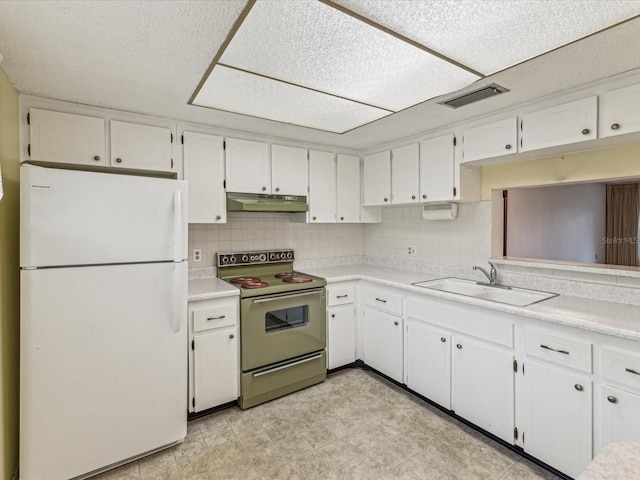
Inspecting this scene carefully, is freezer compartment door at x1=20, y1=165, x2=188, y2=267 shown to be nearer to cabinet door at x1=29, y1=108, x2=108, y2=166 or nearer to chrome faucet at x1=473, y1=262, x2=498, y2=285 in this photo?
cabinet door at x1=29, y1=108, x2=108, y2=166

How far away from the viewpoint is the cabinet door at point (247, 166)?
9.05ft

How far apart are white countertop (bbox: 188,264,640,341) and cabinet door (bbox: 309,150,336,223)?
0.61 m

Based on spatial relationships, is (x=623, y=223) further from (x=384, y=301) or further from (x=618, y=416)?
(x=384, y=301)

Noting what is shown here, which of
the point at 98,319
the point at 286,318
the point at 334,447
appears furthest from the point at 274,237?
the point at 334,447

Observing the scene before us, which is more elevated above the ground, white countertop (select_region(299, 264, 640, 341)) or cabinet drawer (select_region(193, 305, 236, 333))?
white countertop (select_region(299, 264, 640, 341))

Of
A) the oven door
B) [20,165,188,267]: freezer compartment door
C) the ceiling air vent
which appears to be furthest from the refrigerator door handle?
the ceiling air vent

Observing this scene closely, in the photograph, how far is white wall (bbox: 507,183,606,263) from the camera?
2343 millimetres

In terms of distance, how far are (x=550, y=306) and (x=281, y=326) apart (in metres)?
1.85

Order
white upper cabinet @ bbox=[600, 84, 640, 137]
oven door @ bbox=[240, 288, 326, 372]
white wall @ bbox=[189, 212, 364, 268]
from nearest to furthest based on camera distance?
white upper cabinet @ bbox=[600, 84, 640, 137] < oven door @ bbox=[240, 288, 326, 372] < white wall @ bbox=[189, 212, 364, 268]

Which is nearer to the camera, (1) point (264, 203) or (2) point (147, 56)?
(2) point (147, 56)

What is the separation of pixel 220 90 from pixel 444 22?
125 centimetres

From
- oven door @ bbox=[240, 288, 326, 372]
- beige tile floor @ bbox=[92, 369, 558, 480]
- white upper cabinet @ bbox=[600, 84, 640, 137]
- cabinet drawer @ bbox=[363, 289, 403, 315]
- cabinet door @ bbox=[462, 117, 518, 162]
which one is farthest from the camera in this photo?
cabinet drawer @ bbox=[363, 289, 403, 315]

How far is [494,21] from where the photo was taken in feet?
4.20

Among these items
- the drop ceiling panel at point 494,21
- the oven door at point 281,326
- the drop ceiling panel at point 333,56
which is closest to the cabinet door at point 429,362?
the oven door at point 281,326
